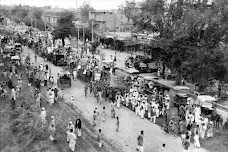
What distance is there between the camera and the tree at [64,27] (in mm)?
46719

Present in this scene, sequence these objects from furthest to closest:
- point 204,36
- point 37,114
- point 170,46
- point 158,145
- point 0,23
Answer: point 0,23 < point 170,46 < point 204,36 < point 37,114 < point 158,145

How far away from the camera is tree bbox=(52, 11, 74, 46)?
153 feet

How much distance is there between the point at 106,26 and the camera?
64125 mm

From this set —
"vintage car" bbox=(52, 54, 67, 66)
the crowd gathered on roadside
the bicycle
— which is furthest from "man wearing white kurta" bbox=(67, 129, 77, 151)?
"vintage car" bbox=(52, 54, 67, 66)

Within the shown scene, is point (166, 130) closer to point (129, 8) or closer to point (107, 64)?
point (107, 64)

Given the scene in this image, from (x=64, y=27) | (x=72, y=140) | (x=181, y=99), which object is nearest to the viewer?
(x=72, y=140)

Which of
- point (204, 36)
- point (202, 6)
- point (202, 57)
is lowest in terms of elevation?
point (202, 57)

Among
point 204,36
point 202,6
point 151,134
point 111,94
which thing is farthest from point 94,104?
point 202,6

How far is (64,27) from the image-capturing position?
46.9 metres

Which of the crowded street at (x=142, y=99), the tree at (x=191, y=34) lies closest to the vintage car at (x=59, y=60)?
the crowded street at (x=142, y=99)

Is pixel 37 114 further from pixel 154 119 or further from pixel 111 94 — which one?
pixel 154 119

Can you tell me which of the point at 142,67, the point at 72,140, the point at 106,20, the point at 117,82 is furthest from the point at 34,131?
the point at 106,20

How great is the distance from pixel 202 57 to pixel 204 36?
7.38 feet

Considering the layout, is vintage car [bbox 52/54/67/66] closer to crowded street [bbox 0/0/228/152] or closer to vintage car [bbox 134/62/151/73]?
crowded street [bbox 0/0/228/152]
